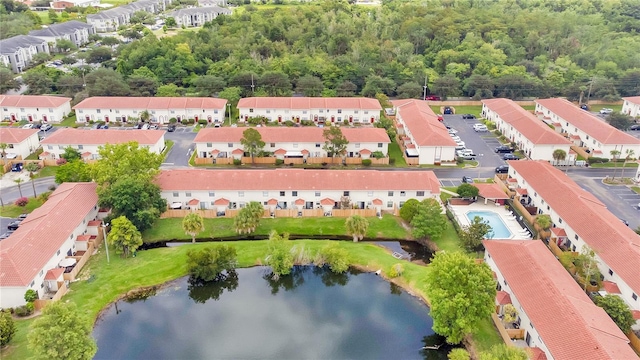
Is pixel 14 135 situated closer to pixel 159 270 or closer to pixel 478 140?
pixel 159 270

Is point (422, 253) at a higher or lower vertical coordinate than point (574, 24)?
lower

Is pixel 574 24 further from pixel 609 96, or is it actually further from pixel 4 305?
pixel 4 305

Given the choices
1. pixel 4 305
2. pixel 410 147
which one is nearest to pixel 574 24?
pixel 410 147

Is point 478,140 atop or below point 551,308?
below

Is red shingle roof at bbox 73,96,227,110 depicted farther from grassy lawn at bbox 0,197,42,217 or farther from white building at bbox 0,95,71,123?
grassy lawn at bbox 0,197,42,217

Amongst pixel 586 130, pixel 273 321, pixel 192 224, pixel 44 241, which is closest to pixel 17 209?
pixel 44 241

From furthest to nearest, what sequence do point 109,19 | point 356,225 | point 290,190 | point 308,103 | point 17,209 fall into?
point 109,19 → point 308,103 → point 290,190 → point 17,209 → point 356,225

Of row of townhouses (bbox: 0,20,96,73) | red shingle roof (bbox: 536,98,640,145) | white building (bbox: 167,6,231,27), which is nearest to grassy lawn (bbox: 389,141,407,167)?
red shingle roof (bbox: 536,98,640,145)
